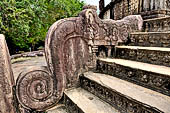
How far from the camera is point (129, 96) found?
4.59 feet

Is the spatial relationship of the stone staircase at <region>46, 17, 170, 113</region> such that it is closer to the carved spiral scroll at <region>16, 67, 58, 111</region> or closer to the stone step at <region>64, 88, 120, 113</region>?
the stone step at <region>64, 88, 120, 113</region>

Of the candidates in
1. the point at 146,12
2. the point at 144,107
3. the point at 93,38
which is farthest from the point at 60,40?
the point at 146,12

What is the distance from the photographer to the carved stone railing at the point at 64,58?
1872 mm

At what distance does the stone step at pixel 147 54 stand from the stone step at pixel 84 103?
3.46 ft

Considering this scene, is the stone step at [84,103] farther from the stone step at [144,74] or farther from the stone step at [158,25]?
the stone step at [158,25]

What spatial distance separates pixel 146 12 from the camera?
427 centimetres

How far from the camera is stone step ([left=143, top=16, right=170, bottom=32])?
2.76 metres

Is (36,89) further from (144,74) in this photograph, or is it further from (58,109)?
(144,74)

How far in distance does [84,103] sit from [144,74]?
0.91 m

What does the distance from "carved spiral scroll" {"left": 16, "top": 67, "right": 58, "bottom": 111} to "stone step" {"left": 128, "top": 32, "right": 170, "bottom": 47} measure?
2.01 meters

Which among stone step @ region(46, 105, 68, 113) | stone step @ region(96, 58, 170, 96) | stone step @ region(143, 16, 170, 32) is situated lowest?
stone step @ region(46, 105, 68, 113)

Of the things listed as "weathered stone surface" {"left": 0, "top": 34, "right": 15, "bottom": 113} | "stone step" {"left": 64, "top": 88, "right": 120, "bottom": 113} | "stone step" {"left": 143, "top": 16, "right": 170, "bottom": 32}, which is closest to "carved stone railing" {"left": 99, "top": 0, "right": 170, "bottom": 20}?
"stone step" {"left": 143, "top": 16, "right": 170, "bottom": 32}

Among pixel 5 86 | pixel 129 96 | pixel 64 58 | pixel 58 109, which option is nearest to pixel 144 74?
pixel 129 96

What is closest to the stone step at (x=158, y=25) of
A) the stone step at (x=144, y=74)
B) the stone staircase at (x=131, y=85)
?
the stone staircase at (x=131, y=85)
